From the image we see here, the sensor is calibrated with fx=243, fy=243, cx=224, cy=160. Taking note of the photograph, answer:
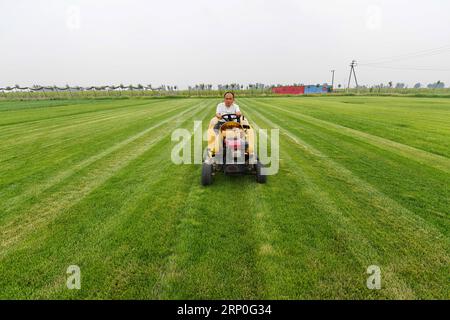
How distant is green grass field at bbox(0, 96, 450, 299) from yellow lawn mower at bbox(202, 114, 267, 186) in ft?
0.97

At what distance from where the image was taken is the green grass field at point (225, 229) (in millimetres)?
2439

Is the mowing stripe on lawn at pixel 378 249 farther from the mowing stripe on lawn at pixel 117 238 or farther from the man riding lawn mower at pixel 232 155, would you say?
the mowing stripe on lawn at pixel 117 238

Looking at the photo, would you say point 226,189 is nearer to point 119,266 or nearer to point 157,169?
point 157,169

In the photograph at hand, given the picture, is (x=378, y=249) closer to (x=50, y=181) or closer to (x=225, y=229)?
(x=225, y=229)

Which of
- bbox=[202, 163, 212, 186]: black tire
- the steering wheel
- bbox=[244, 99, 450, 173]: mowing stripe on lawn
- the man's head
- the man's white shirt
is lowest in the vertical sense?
bbox=[244, 99, 450, 173]: mowing stripe on lawn

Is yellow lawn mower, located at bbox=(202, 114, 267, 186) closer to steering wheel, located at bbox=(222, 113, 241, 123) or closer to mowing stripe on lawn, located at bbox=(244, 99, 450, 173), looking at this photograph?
steering wheel, located at bbox=(222, 113, 241, 123)

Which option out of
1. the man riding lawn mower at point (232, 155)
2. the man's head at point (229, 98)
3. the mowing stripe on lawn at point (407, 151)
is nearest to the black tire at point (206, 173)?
the man riding lawn mower at point (232, 155)

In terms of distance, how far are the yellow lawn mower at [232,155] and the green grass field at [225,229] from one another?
297 millimetres

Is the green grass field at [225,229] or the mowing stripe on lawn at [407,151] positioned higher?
the mowing stripe on lawn at [407,151]

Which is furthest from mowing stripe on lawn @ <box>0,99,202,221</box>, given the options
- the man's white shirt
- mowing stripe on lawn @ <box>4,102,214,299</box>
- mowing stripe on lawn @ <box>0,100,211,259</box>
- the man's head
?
the man's head

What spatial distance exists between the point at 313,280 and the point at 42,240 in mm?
3352

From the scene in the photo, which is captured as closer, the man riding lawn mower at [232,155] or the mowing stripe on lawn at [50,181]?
the mowing stripe on lawn at [50,181]

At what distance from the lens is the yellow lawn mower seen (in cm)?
491
